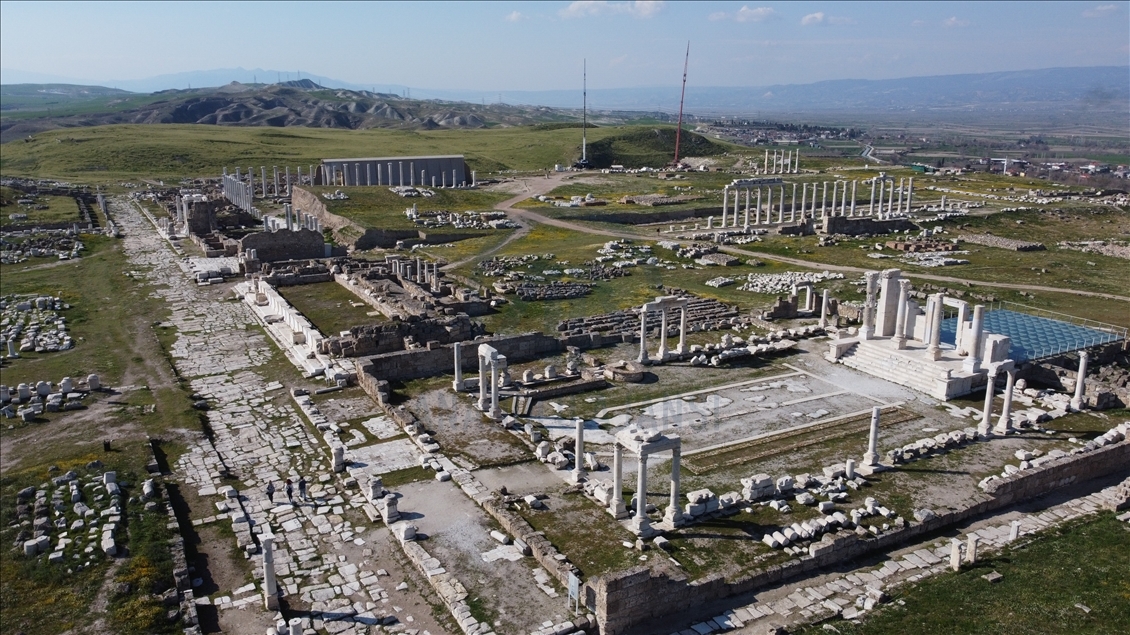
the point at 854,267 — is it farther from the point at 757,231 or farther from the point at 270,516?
the point at 270,516

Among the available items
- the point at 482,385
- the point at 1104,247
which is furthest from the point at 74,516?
the point at 1104,247

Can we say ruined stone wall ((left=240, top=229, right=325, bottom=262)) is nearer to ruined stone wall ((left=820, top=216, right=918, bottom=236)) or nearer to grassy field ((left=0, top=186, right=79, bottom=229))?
grassy field ((left=0, top=186, right=79, bottom=229))

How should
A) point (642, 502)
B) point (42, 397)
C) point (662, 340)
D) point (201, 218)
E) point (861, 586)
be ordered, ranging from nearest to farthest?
point (861, 586), point (642, 502), point (42, 397), point (662, 340), point (201, 218)

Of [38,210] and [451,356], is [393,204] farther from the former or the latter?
[451,356]

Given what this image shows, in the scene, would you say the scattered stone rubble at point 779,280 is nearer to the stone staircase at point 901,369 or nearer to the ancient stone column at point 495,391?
the stone staircase at point 901,369

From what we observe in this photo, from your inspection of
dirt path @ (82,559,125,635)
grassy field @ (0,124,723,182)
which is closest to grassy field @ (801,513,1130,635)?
dirt path @ (82,559,125,635)

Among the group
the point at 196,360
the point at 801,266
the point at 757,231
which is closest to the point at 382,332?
the point at 196,360
